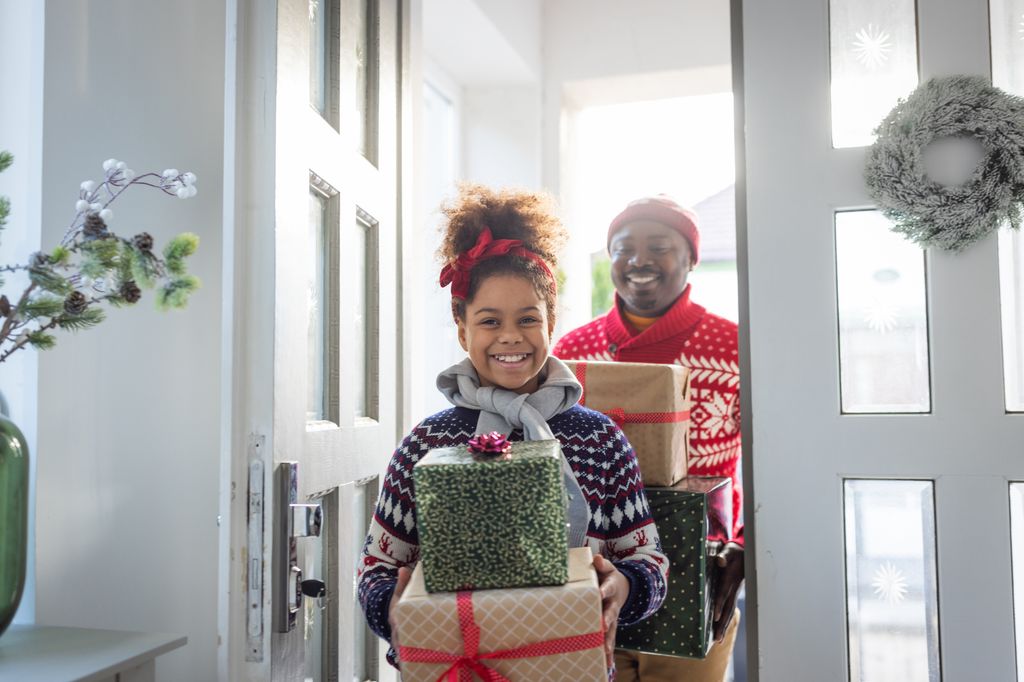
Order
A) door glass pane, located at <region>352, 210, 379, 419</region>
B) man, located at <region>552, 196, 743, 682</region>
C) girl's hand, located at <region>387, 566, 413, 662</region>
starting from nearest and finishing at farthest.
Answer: girl's hand, located at <region>387, 566, 413, 662</region>, door glass pane, located at <region>352, 210, 379, 419</region>, man, located at <region>552, 196, 743, 682</region>

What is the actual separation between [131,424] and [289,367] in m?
0.30

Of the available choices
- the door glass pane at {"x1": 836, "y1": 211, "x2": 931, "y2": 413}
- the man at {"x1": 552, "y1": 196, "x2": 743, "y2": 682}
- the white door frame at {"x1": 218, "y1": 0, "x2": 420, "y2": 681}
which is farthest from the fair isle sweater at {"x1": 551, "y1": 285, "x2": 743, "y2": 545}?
the white door frame at {"x1": 218, "y1": 0, "x2": 420, "y2": 681}

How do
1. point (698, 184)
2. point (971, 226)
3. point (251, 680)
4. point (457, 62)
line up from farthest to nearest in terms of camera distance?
point (698, 184) < point (457, 62) < point (971, 226) < point (251, 680)

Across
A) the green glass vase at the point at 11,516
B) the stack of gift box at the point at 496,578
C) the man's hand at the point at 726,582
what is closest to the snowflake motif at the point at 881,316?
the man's hand at the point at 726,582

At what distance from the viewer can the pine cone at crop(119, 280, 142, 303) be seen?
1.00 metres

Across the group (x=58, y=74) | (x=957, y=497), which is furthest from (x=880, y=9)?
(x=58, y=74)

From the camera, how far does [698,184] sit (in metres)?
3.64

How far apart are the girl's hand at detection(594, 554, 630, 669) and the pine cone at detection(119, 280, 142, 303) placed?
26.2 inches

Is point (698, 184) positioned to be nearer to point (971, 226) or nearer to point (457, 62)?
point (457, 62)

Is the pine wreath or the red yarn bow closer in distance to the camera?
the red yarn bow

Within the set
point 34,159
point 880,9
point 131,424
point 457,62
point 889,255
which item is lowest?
point 131,424

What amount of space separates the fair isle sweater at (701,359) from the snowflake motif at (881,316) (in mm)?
419

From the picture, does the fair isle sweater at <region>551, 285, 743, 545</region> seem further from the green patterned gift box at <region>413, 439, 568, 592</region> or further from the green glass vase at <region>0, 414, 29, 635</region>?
the green glass vase at <region>0, 414, 29, 635</region>

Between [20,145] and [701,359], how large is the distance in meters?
1.33
